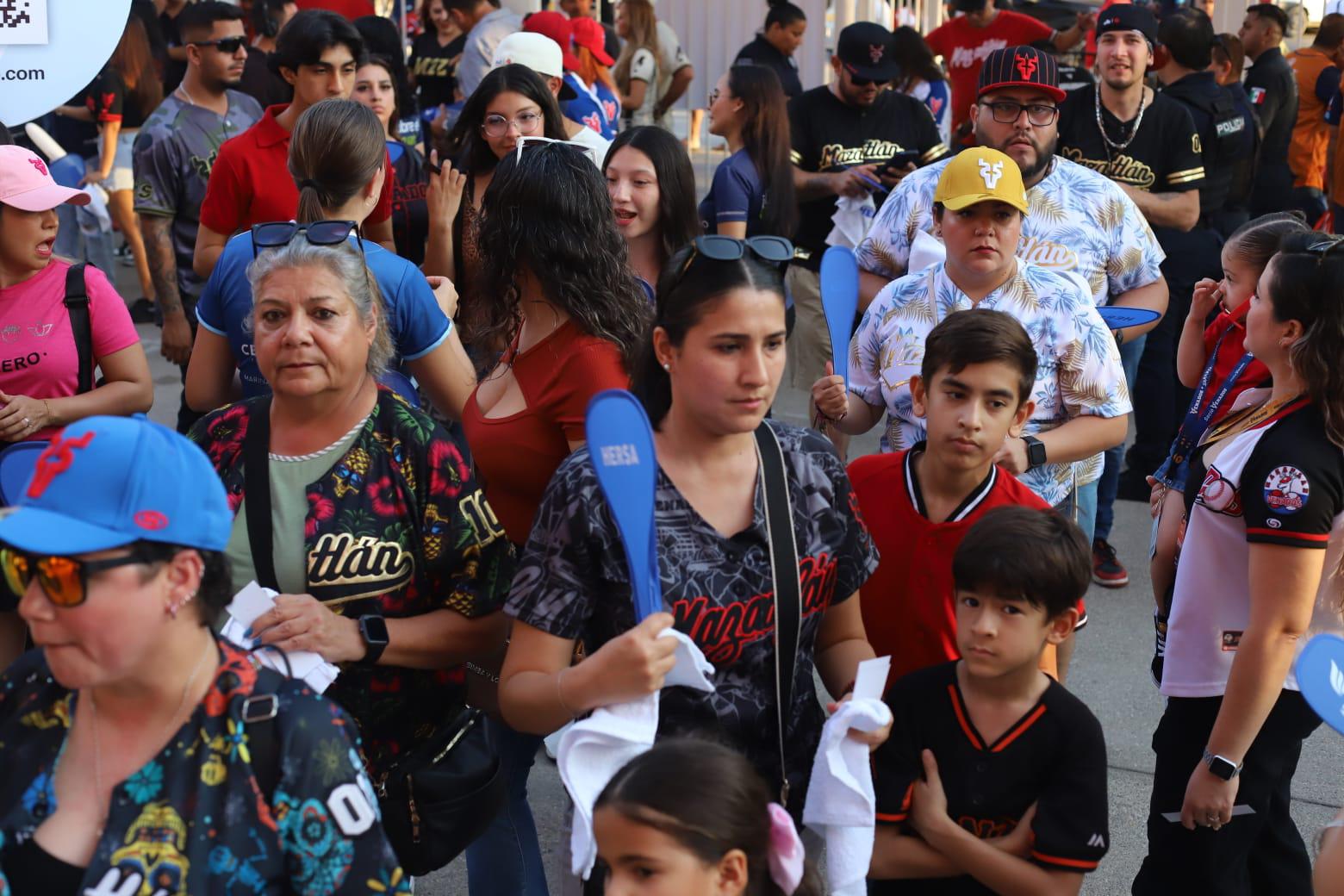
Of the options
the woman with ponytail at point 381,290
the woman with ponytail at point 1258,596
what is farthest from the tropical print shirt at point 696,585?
the woman with ponytail at point 381,290

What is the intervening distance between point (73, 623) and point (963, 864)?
1.49 m

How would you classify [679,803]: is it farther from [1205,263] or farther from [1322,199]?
[1322,199]

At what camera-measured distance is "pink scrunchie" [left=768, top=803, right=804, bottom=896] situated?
1.94 m

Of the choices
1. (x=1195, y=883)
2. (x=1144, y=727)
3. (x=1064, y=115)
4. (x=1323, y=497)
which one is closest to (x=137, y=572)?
(x=1323, y=497)

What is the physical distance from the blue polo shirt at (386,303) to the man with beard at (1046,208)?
1.67 meters

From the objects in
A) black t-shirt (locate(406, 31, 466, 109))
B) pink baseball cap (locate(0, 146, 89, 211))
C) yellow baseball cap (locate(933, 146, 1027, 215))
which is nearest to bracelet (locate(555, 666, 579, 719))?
yellow baseball cap (locate(933, 146, 1027, 215))

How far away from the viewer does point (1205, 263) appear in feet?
20.8

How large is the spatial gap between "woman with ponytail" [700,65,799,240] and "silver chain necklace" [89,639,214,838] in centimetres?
425

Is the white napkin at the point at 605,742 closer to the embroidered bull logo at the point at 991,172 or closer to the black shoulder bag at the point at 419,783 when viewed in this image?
the black shoulder bag at the point at 419,783

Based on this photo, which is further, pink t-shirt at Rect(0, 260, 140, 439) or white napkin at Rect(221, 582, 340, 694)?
pink t-shirt at Rect(0, 260, 140, 439)


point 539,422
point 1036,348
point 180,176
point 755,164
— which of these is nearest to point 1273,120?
point 755,164

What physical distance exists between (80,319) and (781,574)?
90.5 inches

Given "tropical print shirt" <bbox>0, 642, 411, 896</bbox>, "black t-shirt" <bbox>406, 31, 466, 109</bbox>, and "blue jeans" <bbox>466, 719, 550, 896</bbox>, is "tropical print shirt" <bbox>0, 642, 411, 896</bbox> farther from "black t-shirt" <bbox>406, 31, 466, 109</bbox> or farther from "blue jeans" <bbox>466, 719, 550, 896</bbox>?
"black t-shirt" <bbox>406, 31, 466, 109</bbox>

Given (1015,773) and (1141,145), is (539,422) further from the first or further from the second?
(1141,145)
